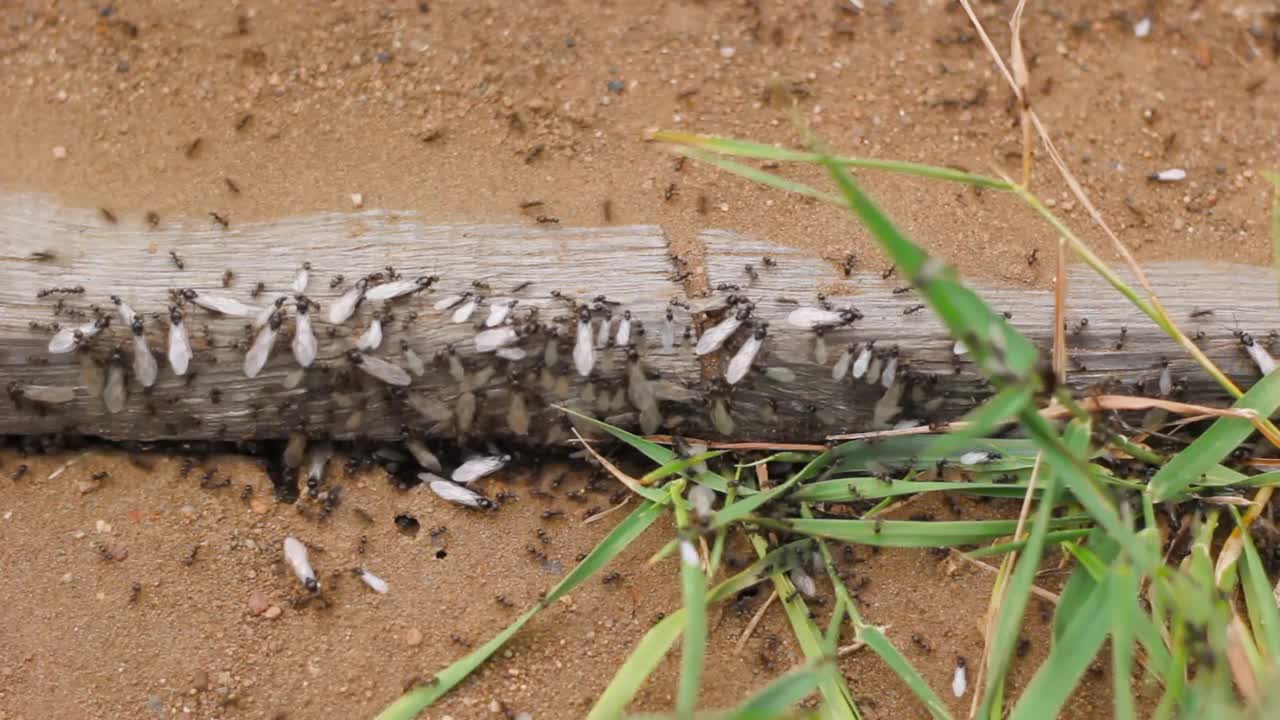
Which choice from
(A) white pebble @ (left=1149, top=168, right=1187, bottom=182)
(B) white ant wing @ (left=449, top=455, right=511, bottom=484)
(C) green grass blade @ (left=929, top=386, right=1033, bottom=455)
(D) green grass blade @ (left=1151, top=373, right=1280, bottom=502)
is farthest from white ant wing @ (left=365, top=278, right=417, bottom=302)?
(A) white pebble @ (left=1149, top=168, right=1187, bottom=182)

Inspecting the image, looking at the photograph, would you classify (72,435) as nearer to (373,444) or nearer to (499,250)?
(373,444)

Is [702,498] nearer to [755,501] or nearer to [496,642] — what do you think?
[755,501]

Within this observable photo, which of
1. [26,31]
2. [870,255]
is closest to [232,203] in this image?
[26,31]

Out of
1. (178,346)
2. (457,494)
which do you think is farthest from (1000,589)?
(178,346)

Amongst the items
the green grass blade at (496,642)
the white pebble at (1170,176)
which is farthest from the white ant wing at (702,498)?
the white pebble at (1170,176)

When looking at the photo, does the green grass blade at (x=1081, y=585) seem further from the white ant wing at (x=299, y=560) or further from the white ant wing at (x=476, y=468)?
the white ant wing at (x=299, y=560)
